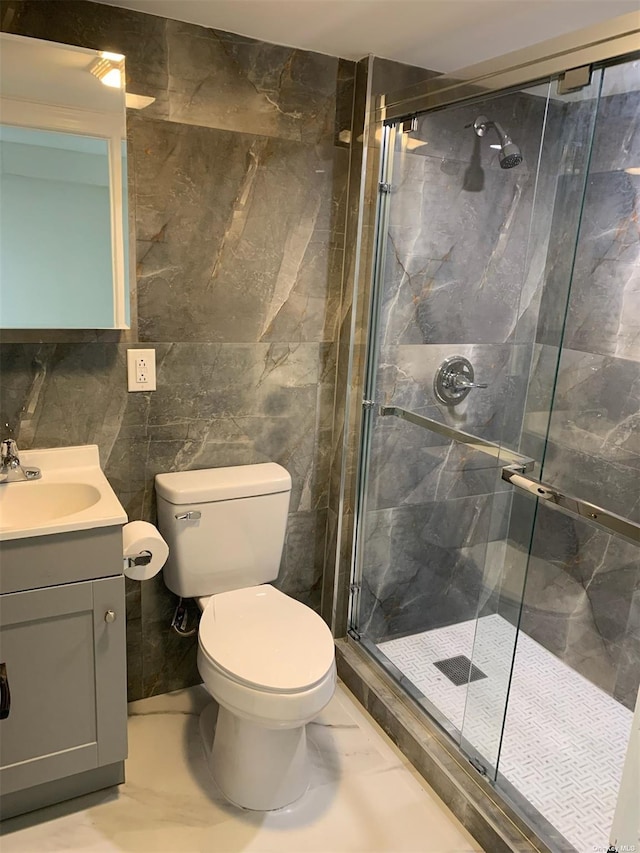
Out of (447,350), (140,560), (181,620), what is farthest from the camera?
(447,350)

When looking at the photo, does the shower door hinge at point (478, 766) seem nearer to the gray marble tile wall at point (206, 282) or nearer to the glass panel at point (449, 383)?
the glass panel at point (449, 383)

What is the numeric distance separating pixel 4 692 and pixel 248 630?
0.63m

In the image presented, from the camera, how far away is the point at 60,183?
1.68m

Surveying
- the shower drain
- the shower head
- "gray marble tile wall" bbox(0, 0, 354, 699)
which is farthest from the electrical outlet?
the shower drain

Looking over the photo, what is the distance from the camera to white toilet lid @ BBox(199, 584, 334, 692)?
163 centimetres

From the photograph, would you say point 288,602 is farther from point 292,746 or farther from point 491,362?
point 491,362

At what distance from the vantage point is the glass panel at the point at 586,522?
1934 mm

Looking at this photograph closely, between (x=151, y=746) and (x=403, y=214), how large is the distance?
1.90 metres

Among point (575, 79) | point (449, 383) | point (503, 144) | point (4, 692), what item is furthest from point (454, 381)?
point (4, 692)

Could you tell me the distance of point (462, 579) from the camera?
232cm

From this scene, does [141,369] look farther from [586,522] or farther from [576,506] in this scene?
[586,522]

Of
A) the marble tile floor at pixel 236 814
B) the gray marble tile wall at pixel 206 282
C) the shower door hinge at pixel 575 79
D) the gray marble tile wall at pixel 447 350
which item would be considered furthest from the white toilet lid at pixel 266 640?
the shower door hinge at pixel 575 79

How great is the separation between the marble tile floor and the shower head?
1.92 m

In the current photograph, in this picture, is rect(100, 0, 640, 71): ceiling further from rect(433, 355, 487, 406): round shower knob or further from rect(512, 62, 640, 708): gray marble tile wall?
rect(433, 355, 487, 406): round shower knob
